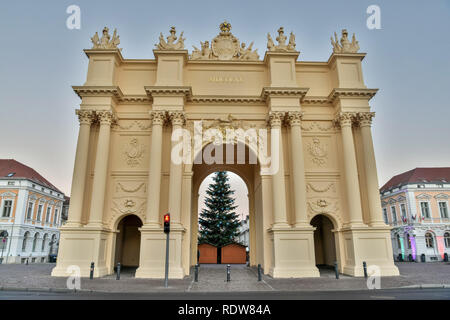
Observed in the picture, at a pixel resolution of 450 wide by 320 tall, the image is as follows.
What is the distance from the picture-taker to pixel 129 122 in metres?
19.1

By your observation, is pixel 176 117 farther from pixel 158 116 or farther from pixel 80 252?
pixel 80 252

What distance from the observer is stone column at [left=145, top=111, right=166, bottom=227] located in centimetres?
1647

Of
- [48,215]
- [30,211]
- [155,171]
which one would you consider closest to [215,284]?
[155,171]

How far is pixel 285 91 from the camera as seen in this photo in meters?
18.1

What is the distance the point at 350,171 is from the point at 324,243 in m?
6.83

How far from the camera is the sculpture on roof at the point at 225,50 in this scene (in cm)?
2009

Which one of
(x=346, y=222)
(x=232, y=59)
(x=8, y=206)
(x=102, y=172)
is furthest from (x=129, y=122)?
(x=8, y=206)

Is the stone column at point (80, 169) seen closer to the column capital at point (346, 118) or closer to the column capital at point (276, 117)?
the column capital at point (276, 117)

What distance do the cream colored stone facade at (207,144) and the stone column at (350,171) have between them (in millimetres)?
58

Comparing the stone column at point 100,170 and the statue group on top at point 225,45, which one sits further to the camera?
the statue group on top at point 225,45

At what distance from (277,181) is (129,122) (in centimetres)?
964

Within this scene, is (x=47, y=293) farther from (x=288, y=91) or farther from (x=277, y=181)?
(x=288, y=91)

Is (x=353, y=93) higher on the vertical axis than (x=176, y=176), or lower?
higher

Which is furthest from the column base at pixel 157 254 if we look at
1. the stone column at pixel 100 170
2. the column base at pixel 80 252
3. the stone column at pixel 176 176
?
the stone column at pixel 100 170
